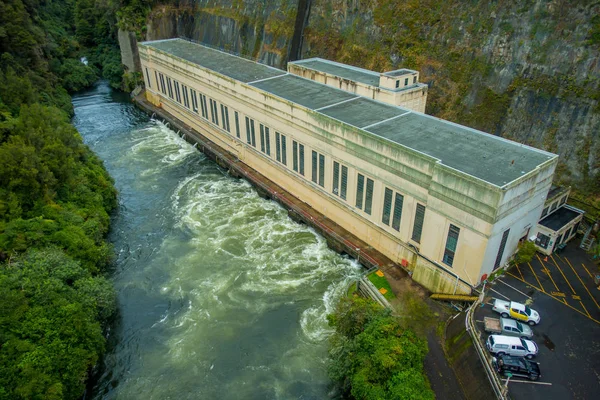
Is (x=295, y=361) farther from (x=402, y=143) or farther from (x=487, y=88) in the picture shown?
(x=487, y=88)

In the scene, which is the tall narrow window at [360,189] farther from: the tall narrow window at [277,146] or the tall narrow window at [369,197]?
the tall narrow window at [277,146]

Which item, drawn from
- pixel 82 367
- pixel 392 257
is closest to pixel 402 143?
pixel 392 257

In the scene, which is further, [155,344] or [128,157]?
[128,157]

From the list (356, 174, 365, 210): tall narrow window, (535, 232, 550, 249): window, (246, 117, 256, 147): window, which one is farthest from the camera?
(246, 117, 256, 147): window

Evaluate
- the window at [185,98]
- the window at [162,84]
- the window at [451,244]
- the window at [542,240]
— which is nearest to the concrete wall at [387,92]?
the window at [451,244]

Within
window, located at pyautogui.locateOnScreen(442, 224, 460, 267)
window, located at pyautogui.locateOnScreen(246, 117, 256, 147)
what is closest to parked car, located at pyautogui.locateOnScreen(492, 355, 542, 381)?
window, located at pyautogui.locateOnScreen(442, 224, 460, 267)

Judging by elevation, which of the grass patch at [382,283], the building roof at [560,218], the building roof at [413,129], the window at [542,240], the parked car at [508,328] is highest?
the building roof at [413,129]

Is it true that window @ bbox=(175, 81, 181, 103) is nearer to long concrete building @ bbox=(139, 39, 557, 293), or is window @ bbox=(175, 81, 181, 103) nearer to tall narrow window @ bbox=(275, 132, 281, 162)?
long concrete building @ bbox=(139, 39, 557, 293)
